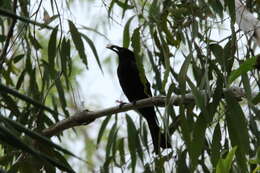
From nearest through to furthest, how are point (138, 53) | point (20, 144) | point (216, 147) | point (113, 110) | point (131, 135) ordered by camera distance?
1. point (20, 144)
2. point (216, 147)
3. point (138, 53)
4. point (113, 110)
5. point (131, 135)

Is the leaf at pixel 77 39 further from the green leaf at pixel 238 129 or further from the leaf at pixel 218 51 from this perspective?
the green leaf at pixel 238 129

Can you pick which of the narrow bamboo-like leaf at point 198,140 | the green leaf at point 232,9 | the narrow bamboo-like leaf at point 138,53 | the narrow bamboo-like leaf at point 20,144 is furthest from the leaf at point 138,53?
the narrow bamboo-like leaf at point 20,144

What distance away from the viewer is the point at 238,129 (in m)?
1.75

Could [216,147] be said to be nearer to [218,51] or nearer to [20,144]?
[218,51]

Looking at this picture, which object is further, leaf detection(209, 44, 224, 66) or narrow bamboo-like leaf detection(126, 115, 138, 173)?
narrow bamboo-like leaf detection(126, 115, 138, 173)

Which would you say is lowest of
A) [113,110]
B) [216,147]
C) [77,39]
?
[216,147]

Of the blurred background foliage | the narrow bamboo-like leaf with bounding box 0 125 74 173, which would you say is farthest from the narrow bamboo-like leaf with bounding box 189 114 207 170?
the narrow bamboo-like leaf with bounding box 0 125 74 173

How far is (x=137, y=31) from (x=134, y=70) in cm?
175

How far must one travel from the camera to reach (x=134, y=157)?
2490mm

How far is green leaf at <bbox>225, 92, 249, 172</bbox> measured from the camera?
1705mm

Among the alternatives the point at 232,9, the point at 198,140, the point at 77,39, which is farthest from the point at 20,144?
the point at 77,39

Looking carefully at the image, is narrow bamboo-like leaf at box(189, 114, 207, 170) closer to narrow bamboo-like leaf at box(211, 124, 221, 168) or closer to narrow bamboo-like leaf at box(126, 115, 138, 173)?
narrow bamboo-like leaf at box(211, 124, 221, 168)

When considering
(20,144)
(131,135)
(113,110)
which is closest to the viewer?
(20,144)

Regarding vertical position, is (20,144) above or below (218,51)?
below
